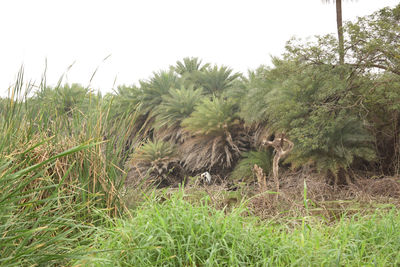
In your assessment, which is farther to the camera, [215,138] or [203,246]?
[215,138]

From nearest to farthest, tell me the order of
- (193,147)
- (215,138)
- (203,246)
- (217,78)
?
1. (203,246)
2. (215,138)
3. (193,147)
4. (217,78)

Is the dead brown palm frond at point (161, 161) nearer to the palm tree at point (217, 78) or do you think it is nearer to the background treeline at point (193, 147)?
the background treeline at point (193, 147)

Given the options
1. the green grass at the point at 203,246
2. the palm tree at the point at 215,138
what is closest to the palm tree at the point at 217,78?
the palm tree at the point at 215,138

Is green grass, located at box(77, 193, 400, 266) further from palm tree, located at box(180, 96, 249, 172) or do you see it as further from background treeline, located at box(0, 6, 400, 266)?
palm tree, located at box(180, 96, 249, 172)

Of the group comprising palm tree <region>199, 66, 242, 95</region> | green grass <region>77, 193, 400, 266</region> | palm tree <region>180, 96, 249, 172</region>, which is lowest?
green grass <region>77, 193, 400, 266</region>

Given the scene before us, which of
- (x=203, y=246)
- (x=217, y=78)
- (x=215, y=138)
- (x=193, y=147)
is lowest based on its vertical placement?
(x=203, y=246)

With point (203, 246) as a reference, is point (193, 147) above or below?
above

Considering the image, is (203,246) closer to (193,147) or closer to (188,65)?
(193,147)

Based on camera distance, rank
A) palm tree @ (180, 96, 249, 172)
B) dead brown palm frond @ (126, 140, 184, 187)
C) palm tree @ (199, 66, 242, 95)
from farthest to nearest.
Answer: palm tree @ (199, 66, 242, 95) → dead brown palm frond @ (126, 140, 184, 187) → palm tree @ (180, 96, 249, 172)

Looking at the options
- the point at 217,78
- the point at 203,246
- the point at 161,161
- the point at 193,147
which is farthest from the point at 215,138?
the point at 203,246

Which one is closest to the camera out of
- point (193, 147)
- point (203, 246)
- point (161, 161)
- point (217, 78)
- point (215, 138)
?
A: point (203, 246)

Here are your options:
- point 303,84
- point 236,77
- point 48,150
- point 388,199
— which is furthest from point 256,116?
point 48,150

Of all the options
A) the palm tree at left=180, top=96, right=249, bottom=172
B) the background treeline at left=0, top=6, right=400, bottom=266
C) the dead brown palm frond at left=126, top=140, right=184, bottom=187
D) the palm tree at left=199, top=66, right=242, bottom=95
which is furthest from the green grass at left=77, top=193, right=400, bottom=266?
the palm tree at left=199, top=66, right=242, bottom=95

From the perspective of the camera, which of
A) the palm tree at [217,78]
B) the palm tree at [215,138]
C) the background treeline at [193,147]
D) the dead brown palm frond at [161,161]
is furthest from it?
the palm tree at [217,78]
